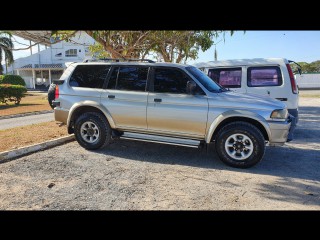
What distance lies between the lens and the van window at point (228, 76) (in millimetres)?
7482

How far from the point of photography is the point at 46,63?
40.9 m

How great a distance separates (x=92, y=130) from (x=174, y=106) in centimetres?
197

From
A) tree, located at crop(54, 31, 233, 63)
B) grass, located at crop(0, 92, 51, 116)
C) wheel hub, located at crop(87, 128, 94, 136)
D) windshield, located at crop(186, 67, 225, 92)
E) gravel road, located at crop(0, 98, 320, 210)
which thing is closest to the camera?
gravel road, located at crop(0, 98, 320, 210)

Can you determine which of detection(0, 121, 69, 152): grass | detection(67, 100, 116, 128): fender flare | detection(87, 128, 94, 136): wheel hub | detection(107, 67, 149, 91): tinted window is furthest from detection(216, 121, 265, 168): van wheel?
detection(0, 121, 69, 152): grass

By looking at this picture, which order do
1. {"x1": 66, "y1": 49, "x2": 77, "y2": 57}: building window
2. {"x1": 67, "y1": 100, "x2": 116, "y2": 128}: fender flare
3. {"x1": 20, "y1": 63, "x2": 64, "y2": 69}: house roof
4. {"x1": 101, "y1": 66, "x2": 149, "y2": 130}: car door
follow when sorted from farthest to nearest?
{"x1": 66, "y1": 49, "x2": 77, "y2": 57}: building window, {"x1": 20, "y1": 63, "x2": 64, "y2": 69}: house roof, {"x1": 67, "y1": 100, "x2": 116, "y2": 128}: fender flare, {"x1": 101, "y1": 66, "x2": 149, "y2": 130}: car door

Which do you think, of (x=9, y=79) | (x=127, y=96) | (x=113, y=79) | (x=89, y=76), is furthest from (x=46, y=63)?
(x=127, y=96)

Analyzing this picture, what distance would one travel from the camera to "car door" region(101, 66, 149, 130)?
18.0 ft

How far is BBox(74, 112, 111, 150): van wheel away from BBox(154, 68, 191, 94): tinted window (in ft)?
4.61

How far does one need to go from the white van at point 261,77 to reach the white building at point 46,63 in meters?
34.2

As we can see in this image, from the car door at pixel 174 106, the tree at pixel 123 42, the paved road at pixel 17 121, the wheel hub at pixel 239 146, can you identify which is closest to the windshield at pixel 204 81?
the car door at pixel 174 106

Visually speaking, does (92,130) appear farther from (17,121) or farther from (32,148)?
(17,121)

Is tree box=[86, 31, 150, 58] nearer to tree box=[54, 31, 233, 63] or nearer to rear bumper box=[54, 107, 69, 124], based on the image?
tree box=[54, 31, 233, 63]
